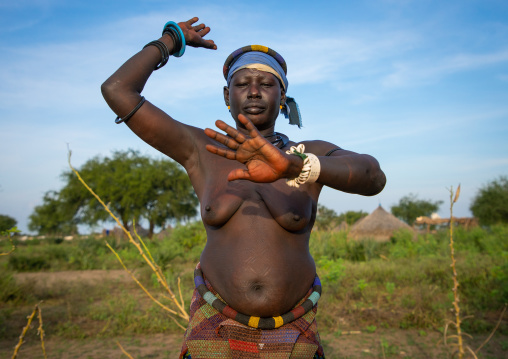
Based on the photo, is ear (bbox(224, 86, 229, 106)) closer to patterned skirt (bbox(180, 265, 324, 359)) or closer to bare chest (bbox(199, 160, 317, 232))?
bare chest (bbox(199, 160, 317, 232))

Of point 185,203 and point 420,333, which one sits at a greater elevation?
point 185,203

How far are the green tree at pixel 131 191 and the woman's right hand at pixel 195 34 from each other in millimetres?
25336

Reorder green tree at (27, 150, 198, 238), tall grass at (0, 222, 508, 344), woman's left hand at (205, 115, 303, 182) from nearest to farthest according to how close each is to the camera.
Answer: woman's left hand at (205, 115, 303, 182) → tall grass at (0, 222, 508, 344) → green tree at (27, 150, 198, 238)

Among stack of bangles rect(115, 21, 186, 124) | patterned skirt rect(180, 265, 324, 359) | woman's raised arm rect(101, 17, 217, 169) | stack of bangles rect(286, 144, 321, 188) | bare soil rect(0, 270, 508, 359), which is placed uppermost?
stack of bangles rect(115, 21, 186, 124)

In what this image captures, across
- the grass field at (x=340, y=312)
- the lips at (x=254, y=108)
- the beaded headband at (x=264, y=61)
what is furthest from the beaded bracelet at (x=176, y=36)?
the grass field at (x=340, y=312)

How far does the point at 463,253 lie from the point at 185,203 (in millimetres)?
20872

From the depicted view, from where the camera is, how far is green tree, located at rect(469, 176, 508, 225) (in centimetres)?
2318

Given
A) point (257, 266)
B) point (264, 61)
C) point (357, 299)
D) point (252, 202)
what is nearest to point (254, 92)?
point (264, 61)

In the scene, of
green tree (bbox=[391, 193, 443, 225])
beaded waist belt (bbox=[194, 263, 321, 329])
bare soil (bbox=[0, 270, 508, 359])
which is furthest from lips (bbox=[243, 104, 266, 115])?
green tree (bbox=[391, 193, 443, 225])

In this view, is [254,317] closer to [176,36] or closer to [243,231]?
[243,231]

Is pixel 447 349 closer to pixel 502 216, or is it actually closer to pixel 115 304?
pixel 115 304

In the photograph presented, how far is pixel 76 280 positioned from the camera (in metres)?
9.83

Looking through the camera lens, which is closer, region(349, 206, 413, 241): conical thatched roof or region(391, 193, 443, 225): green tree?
region(349, 206, 413, 241): conical thatched roof

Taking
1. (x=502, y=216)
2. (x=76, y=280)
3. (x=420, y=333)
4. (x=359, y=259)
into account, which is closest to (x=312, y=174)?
(x=420, y=333)
